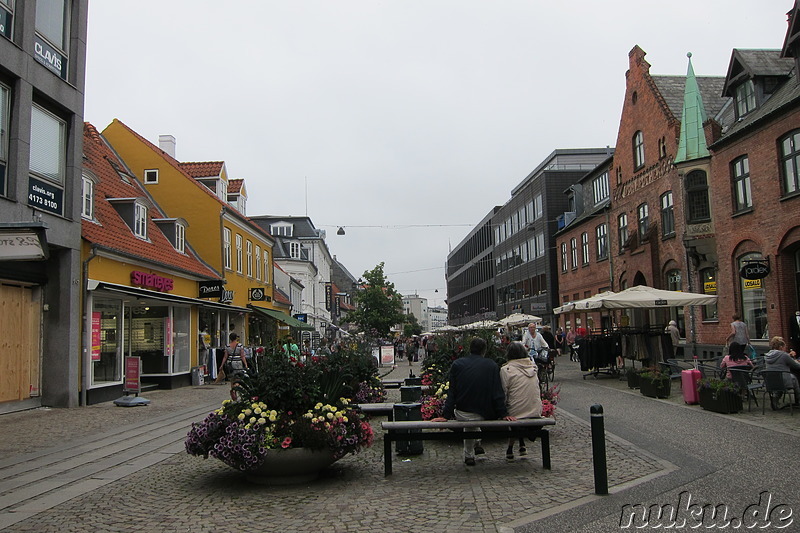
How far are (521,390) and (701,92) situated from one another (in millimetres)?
24991

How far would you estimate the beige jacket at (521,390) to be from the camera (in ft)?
24.7

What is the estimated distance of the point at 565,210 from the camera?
1847 inches

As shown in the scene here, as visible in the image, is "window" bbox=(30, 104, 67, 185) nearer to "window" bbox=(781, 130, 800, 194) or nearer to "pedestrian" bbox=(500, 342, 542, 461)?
"pedestrian" bbox=(500, 342, 542, 461)

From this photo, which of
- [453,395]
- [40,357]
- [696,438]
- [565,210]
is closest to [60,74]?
[40,357]

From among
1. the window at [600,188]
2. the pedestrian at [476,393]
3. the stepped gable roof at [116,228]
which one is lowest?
the pedestrian at [476,393]

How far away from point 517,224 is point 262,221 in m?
22.8

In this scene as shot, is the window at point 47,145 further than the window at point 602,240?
No

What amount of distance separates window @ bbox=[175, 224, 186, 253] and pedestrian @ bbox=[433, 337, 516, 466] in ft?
62.5

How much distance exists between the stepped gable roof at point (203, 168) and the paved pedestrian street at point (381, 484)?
2144 centimetres

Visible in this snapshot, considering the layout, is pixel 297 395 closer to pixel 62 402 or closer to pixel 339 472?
pixel 339 472

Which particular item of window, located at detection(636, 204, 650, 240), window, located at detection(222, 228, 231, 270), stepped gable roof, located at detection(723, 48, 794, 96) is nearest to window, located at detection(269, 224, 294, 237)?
window, located at detection(222, 228, 231, 270)

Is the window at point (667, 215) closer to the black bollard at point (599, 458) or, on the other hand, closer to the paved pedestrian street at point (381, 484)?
the paved pedestrian street at point (381, 484)

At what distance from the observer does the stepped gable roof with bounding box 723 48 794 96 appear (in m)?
20.6

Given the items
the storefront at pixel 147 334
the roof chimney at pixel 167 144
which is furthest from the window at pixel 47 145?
the roof chimney at pixel 167 144
